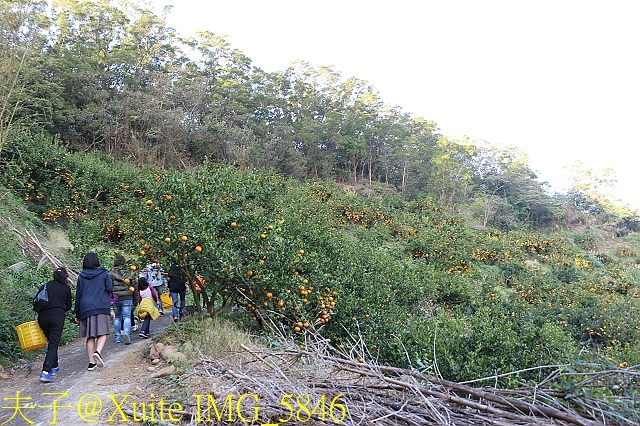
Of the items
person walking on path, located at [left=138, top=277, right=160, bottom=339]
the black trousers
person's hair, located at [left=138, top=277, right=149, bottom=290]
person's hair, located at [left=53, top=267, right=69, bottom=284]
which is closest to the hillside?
person's hair, located at [left=138, top=277, right=149, bottom=290]

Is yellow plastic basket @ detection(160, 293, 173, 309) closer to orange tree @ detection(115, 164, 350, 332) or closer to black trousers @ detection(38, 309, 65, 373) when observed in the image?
orange tree @ detection(115, 164, 350, 332)

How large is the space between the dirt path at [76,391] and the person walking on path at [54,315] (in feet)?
0.91

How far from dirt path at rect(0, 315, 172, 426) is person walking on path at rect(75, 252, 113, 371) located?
0.99 ft

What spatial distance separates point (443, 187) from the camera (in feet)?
107

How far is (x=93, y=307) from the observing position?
209 inches

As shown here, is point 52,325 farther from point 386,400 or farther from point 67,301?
point 386,400

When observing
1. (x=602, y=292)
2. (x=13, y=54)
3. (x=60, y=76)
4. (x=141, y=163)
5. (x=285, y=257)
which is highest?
(x=60, y=76)

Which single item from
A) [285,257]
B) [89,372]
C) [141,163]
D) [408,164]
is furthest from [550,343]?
[408,164]

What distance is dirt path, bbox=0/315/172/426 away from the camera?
3.94 metres

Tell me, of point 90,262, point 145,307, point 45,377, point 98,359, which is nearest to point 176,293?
point 145,307

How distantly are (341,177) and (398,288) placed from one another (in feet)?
70.9

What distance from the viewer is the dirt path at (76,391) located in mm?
3943

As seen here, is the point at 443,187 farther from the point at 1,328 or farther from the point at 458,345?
the point at 1,328

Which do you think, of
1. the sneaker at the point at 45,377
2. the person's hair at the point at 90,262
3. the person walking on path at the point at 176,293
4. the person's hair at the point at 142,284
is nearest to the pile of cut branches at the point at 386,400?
the sneaker at the point at 45,377
